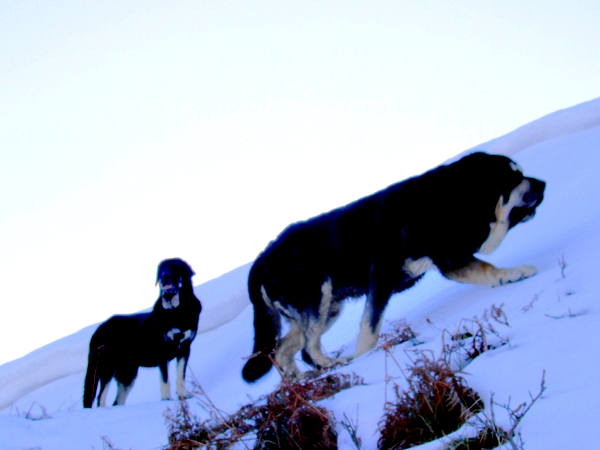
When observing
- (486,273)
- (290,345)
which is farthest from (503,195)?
(290,345)

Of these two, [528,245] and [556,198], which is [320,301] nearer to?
[528,245]

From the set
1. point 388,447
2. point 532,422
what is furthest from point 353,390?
point 532,422

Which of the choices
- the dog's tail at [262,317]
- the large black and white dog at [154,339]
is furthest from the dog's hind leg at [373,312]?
the large black and white dog at [154,339]

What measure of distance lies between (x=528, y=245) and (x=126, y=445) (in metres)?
4.43

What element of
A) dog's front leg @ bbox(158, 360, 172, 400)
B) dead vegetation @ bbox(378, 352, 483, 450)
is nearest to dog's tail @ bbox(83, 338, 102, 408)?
dog's front leg @ bbox(158, 360, 172, 400)

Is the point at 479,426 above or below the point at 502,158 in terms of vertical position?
below

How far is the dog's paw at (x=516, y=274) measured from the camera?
179 inches

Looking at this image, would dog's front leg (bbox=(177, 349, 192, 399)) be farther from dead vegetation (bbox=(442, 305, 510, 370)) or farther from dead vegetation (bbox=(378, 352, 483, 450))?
dead vegetation (bbox=(378, 352, 483, 450))

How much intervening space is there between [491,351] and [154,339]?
581 centimetres

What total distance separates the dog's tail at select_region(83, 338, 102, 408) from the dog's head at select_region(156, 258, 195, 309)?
1.29m

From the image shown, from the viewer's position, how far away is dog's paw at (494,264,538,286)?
14.9 ft

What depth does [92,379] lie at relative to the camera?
8289 mm

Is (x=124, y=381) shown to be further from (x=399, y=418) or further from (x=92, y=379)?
(x=399, y=418)

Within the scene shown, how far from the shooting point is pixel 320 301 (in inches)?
218
